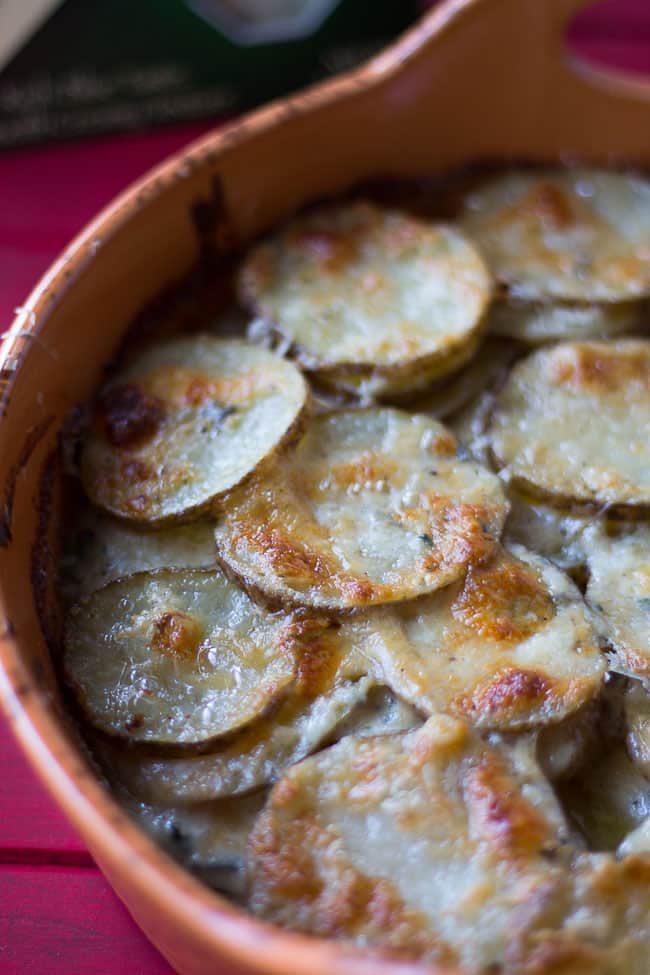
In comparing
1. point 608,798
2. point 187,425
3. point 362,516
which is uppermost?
point 187,425

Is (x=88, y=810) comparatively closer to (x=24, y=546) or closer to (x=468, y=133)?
(x=24, y=546)

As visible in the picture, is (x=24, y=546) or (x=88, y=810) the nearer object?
(x=88, y=810)

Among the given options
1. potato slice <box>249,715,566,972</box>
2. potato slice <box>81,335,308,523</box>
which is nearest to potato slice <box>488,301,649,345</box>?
potato slice <box>81,335,308,523</box>

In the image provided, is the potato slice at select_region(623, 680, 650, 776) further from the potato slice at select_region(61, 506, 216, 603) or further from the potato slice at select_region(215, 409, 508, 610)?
the potato slice at select_region(61, 506, 216, 603)

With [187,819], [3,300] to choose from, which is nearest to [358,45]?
[3,300]

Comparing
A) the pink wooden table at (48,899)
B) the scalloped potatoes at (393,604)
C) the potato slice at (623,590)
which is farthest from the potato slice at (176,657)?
the potato slice at (623,590)

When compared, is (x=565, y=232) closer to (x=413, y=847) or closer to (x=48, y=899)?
(x=413, y=847)

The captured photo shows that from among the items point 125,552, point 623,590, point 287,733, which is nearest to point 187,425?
point 125,552
